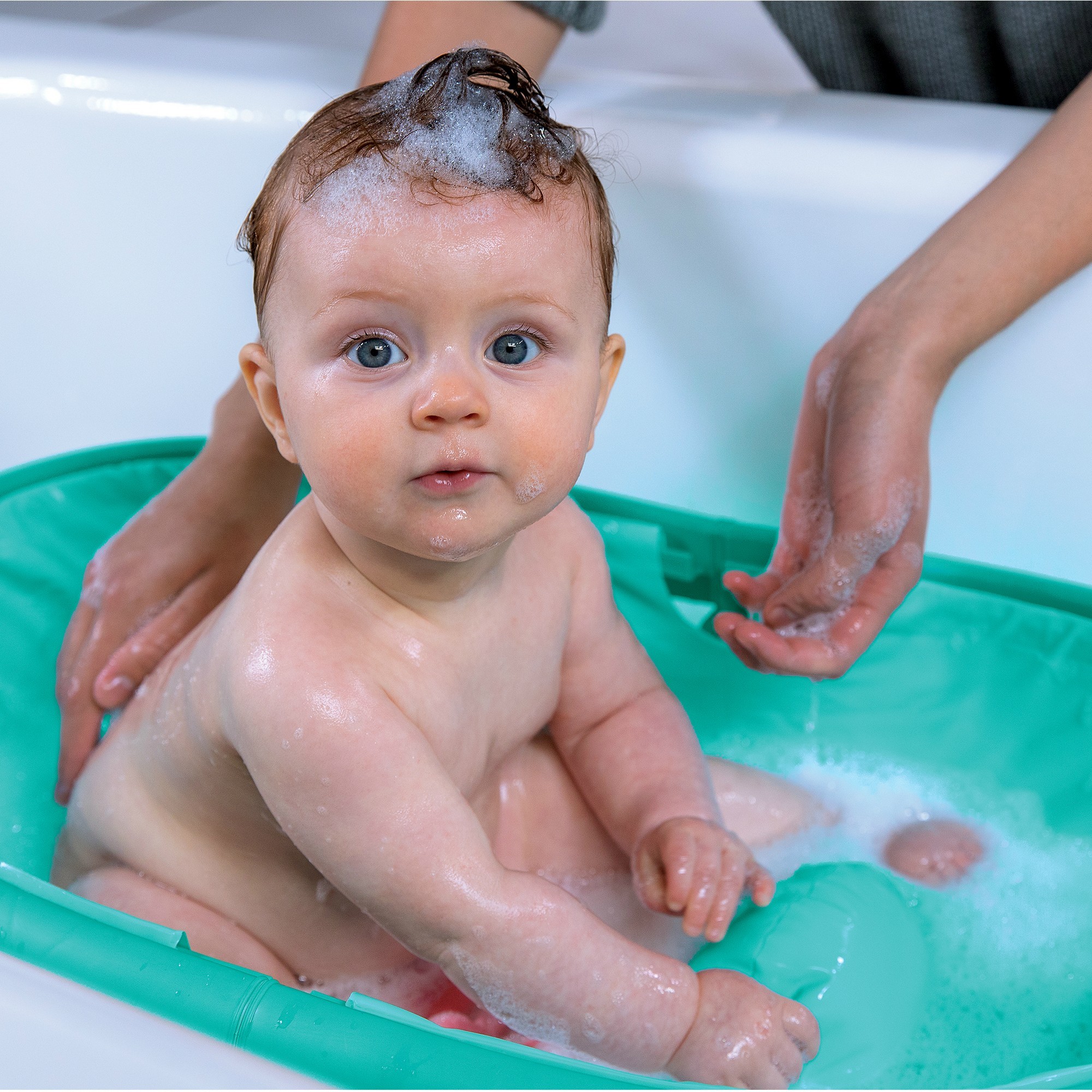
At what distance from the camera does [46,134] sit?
1.27m

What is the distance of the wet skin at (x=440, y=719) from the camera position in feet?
1.94

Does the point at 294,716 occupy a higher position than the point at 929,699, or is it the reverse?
the point at 294,716

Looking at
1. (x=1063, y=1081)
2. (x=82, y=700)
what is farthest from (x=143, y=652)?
(x=1063, y=1081)

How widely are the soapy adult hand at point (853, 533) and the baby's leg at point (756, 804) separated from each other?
0.30 ft

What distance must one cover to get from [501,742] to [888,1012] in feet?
1.09

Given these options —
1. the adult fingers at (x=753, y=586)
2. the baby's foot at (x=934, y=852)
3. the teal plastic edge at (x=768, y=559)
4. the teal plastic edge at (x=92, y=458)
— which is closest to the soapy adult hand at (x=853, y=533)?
the adult fingers at (x=753, y=586)

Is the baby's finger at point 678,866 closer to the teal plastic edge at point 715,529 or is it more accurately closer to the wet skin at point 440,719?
the wet skin at point 440,719

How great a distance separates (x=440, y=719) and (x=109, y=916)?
0.21m

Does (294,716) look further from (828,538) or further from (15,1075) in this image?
(828,538)

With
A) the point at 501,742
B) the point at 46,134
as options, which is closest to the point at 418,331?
the point at 501,742

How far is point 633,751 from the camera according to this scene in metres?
0.87

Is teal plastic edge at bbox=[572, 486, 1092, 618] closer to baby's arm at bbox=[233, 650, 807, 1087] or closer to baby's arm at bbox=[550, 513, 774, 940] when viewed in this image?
baby's arm at bbox=[550, 513, 774, 940]

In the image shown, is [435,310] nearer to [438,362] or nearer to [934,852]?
[438,362]

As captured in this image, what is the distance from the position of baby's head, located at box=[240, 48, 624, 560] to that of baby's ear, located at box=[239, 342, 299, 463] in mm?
12
